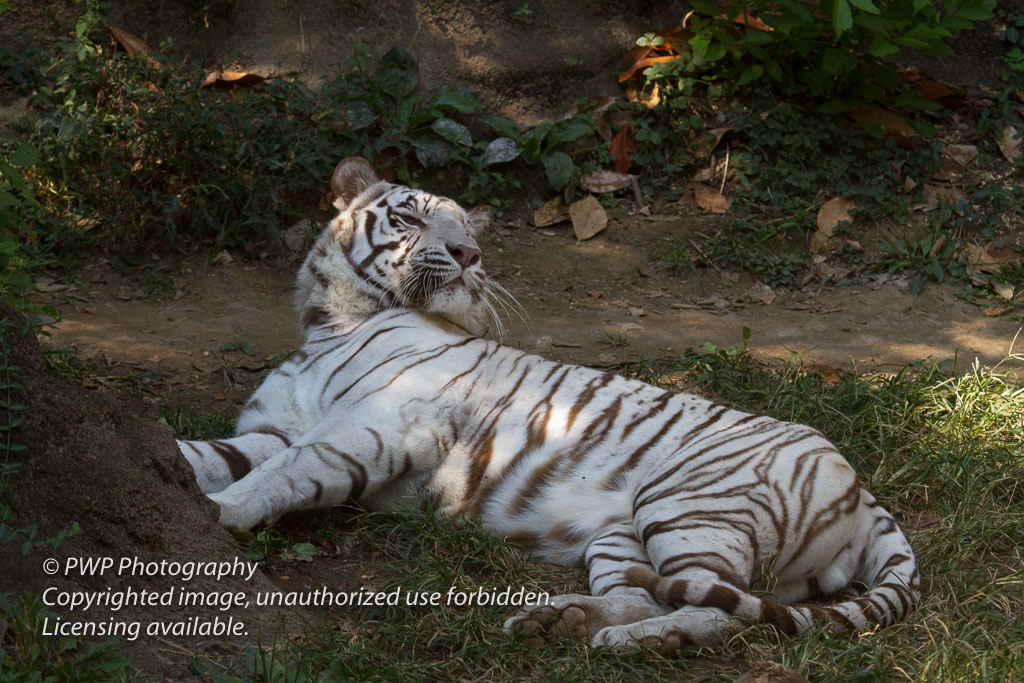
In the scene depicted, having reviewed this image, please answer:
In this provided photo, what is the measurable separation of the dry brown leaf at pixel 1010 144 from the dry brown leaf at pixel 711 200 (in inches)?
76.2

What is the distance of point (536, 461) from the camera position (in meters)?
3.44

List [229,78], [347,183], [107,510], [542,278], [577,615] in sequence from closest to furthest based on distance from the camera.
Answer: [107,510], [577,615], [347,183], [542,278], [229,78]

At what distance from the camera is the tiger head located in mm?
3885

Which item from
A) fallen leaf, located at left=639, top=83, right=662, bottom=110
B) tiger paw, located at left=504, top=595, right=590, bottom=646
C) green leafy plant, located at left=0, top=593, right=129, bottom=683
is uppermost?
fallen leaf, located at left=639, top=83, right=662, bottom=110

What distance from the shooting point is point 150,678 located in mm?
2277

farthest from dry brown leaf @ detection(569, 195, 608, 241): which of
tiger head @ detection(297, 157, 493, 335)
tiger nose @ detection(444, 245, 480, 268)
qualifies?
tiger nose @ detection(444, 245, 480, 268)

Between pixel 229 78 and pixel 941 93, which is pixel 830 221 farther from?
pixel 229 78

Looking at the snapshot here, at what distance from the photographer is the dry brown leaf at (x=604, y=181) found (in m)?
6.79

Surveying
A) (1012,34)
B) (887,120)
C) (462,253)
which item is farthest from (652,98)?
(462,253)

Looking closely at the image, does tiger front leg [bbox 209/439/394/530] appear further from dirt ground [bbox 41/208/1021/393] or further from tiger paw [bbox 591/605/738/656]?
dirt ground [bbox 41/208/1021/393]

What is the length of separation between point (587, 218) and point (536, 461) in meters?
3.40

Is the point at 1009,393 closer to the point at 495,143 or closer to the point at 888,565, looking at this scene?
the point at 888,565

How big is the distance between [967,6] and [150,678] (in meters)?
5.75

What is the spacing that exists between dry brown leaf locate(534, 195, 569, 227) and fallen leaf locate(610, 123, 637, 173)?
19.4 inches
